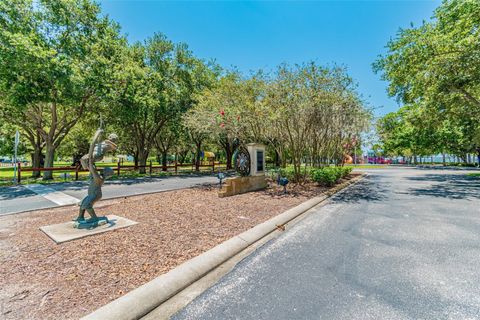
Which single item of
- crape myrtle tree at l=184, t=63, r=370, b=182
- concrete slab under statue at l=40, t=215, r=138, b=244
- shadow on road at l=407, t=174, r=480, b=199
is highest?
crape myrtle tree at l=184, t=63, r=370, b=182

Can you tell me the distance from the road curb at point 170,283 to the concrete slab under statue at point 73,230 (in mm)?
2375

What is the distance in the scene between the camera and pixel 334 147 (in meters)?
15.8

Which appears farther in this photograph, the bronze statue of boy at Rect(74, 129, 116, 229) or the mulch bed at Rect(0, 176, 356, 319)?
the bronze statue of boy at Rect(74, 129, 116, 229)

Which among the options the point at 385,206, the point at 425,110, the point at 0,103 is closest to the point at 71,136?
the point at 0,103

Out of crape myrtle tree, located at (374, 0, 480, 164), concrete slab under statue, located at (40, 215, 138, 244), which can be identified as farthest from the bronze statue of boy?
crape myrtle tree, located at (374, 0, 480, 164)

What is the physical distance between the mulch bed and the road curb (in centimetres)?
16

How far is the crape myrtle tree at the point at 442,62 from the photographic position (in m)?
8.62

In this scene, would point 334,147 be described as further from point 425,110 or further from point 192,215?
point 192,215

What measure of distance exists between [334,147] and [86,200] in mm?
15400

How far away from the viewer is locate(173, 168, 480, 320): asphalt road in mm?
2264

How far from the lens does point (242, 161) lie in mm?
9492

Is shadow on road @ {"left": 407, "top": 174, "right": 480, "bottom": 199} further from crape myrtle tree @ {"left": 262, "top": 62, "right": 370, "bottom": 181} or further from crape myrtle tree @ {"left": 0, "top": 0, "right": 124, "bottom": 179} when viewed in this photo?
crape myrtle tree @ {"left": 0, "top": 0, "right": 124, "bottom": 179}

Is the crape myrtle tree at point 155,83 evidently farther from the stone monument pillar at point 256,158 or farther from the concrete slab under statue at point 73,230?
the concrete slab under statue at point 73,230

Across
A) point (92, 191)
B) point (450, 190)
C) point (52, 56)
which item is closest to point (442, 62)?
point (450, 190)
